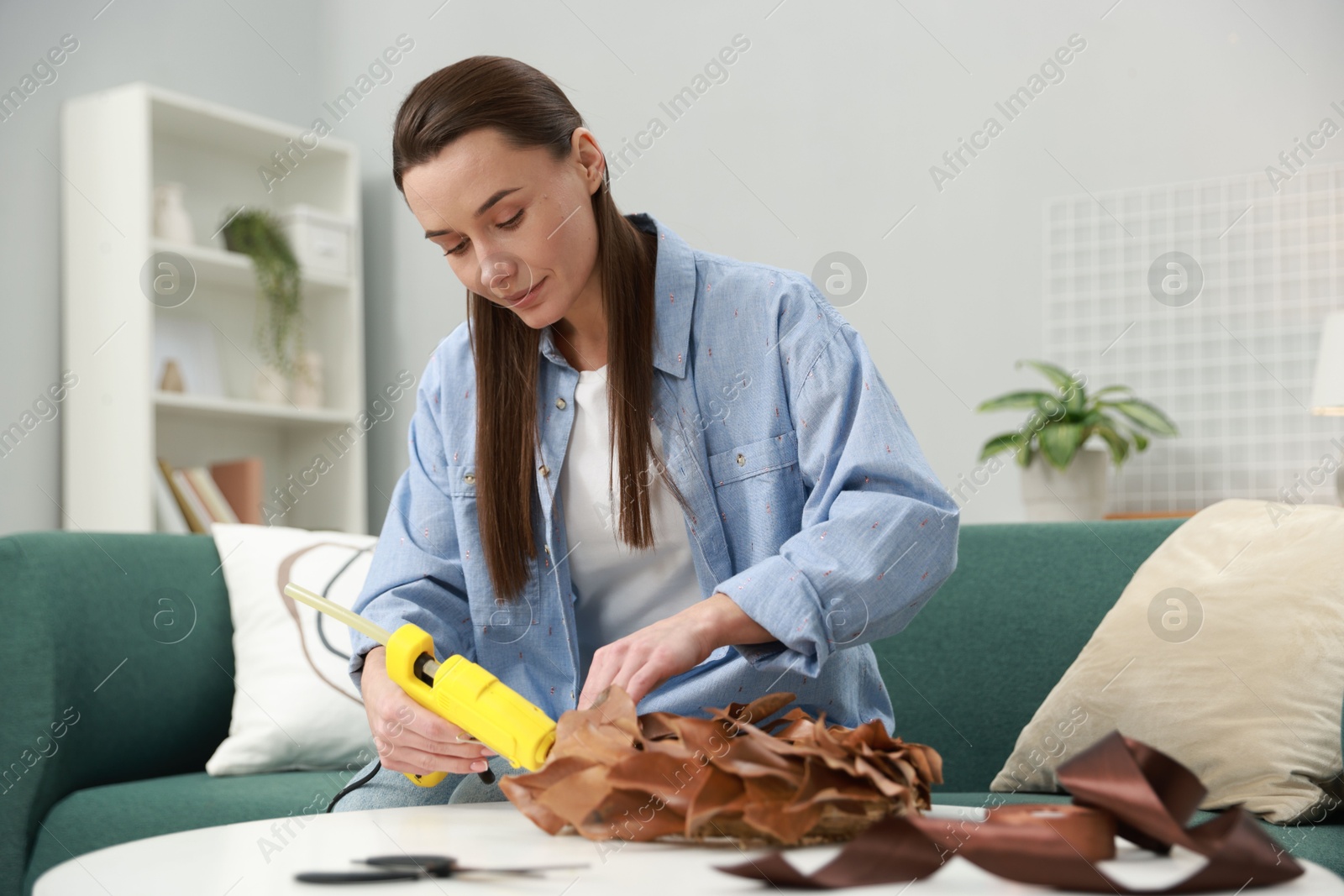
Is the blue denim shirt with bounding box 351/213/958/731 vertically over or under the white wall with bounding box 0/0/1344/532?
under

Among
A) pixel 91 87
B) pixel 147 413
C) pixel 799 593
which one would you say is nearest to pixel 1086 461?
pixel 799 593

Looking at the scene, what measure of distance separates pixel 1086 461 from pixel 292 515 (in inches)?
91.9

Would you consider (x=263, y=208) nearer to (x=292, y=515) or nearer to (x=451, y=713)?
(x=292, y=515)

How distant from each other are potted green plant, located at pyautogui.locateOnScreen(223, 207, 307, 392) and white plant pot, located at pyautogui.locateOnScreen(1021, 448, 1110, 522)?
6.92 feet

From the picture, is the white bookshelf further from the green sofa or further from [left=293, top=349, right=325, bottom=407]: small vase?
the green sofa

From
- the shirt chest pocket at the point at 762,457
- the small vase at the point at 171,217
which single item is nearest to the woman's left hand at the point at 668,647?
the shirt chest pocket at the point at 762,457

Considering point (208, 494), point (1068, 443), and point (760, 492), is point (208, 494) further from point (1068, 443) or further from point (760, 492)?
point (760, 492)

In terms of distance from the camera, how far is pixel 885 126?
3059 millimetres

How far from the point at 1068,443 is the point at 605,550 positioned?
1.62m

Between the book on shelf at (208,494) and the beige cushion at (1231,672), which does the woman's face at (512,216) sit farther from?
the book on shelf at (208,494)

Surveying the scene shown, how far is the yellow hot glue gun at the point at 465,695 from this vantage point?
2.59ft

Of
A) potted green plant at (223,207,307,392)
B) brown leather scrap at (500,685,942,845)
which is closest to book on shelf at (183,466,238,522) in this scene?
potted green plant at (223,207,307,392)

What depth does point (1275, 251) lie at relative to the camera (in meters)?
2.69

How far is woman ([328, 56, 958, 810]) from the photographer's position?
41.7 inches
